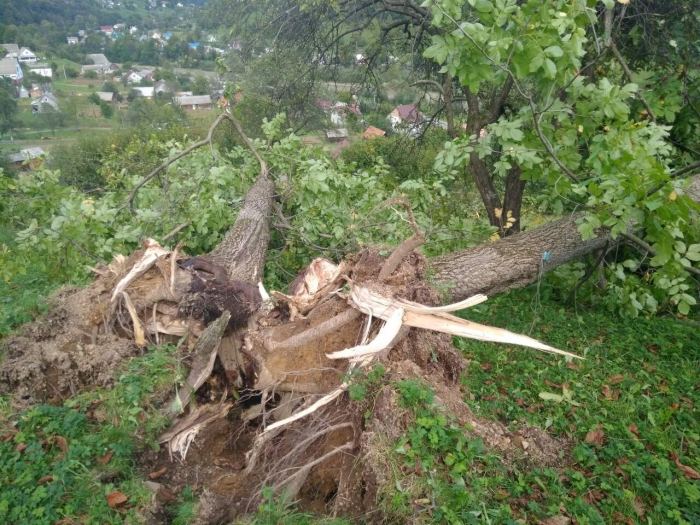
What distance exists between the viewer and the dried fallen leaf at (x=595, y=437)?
3240mm

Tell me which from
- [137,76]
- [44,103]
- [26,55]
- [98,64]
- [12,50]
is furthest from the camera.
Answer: [98,64]

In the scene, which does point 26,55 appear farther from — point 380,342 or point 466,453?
point 466,453

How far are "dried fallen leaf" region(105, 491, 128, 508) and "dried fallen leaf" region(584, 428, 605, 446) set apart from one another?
8.98ft

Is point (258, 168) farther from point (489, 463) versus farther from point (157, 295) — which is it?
point (489, 463)

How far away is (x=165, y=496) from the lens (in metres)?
2.82

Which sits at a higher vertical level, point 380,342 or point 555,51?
point 555,51

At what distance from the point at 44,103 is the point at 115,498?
1345 inches

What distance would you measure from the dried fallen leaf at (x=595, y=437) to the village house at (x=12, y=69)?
42.4m

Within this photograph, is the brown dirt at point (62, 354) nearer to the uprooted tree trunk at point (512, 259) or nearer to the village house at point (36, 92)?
the uprooted tree trunk at point (512, 259)

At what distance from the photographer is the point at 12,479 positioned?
8.40 ft

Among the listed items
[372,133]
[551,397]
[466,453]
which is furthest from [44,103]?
[466,453]

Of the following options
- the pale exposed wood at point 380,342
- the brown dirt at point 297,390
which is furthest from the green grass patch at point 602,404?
the pale exposed wood at point 380,342

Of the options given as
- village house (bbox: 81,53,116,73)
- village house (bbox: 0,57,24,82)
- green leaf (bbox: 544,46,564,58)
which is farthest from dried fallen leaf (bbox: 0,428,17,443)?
village house (bbox: 81,53,116,73)

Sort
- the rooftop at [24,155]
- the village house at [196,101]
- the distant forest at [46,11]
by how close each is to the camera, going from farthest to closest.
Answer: the distant forest at [46,11], the village house at [196,101], the rooftop at [24,155]
